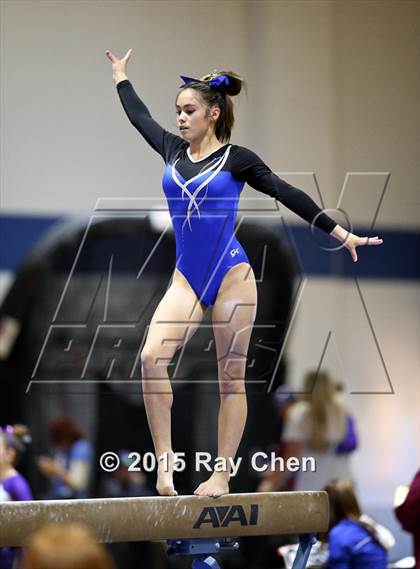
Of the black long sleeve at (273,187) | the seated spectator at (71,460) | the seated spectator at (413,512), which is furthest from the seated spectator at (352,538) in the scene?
the black long sleeve at (273,187)

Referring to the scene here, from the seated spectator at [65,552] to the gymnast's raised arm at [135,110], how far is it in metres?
2.81

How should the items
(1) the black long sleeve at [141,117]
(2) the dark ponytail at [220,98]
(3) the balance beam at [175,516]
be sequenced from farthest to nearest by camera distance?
(1) the black long sleeve at [141,117] → (2) the dark ponytail at [220,98] → (3) the balance beam at [175,516]

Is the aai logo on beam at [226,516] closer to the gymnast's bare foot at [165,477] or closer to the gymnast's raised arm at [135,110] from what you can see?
the gymnast's bare foot at [165,477]

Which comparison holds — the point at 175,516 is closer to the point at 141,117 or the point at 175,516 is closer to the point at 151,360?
the point at 151,360

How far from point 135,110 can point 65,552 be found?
9.82 ft

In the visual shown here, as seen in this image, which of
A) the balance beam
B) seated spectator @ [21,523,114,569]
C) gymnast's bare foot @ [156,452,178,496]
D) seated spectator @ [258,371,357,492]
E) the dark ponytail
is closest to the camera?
seated spectator @ [21,523,114,569]

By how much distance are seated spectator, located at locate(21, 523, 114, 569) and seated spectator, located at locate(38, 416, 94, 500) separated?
3.43 m

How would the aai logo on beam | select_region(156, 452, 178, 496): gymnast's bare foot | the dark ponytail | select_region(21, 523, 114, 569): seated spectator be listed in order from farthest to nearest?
1. the dark ponytail
2. select_region(156, 452, 178, 496): gymnast's bare foot
3. the aai logo on beam
4. select_region(21, 523, 114, 569): seated spectator

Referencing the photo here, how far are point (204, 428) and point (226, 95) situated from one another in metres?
1.66

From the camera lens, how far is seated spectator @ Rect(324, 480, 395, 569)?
4996 millimetres

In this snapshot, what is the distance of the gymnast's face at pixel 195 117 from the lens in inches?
169

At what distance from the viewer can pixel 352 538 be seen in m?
5.01

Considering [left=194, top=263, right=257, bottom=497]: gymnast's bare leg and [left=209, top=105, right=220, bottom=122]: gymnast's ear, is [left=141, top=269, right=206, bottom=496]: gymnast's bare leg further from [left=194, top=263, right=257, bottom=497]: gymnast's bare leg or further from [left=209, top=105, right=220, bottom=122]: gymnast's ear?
[left=209, top=105, right=220, bottom=122]: gymnast's ear

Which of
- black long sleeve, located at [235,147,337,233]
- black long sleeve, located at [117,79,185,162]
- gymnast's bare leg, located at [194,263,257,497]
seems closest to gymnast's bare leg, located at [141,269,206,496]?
gymnast's bare leg, located at [194,263,257,497]
